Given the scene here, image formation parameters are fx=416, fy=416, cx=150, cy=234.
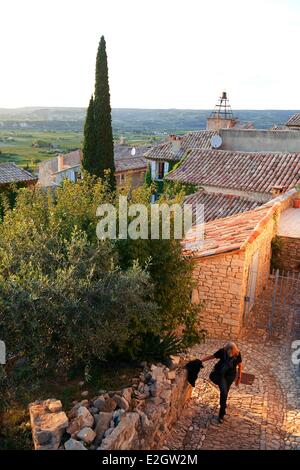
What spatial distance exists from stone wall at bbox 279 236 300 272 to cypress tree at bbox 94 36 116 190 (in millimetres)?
13552

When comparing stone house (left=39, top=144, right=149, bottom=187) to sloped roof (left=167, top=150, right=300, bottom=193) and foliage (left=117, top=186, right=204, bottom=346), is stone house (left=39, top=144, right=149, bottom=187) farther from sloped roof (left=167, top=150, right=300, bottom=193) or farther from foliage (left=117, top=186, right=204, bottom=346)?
foliage (left=117, top=186, right=204, bottom=346)

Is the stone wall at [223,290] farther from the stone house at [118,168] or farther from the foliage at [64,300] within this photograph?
the stone house at [118,168]

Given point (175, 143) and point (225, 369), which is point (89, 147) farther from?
point (225, 369)

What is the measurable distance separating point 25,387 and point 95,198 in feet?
12.6

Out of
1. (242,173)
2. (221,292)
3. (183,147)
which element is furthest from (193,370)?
(183,147)

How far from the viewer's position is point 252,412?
25.7 ft

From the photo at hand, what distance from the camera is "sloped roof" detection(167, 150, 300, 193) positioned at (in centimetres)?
1922

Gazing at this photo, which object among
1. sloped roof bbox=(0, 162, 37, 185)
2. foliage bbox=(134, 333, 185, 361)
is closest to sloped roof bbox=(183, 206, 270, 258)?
foliage bbox=(134, 333, 185, 361)

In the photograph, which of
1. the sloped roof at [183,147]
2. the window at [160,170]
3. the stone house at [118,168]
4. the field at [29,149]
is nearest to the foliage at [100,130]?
the sloped roof at [183,147]

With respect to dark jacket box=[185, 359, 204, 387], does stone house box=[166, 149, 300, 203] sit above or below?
above

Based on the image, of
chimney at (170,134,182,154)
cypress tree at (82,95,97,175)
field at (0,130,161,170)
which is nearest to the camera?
cypress tree at (82,95,97,175)

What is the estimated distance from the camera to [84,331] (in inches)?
244

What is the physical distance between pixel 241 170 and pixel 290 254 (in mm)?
6559
